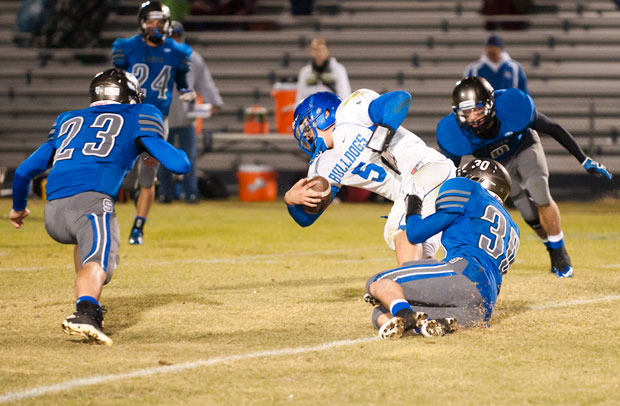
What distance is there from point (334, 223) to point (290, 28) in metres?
7.06

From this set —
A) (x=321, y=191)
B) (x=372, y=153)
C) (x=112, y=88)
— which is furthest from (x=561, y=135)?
(x=112, y=88)

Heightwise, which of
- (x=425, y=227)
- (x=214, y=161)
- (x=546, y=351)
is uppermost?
(x=425, y=227)

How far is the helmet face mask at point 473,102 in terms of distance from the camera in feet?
19.7

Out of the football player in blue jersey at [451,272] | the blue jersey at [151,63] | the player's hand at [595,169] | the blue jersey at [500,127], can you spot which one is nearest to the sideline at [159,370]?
the football player in blue jersey at [451,272]

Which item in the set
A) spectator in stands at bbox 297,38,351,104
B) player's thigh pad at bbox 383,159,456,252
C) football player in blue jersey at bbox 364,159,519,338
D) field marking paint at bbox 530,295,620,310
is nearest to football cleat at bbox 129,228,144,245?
player's thigh pad at bbox 383,159,456,252

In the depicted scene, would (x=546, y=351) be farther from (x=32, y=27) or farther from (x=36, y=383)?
(x=32, y=27)

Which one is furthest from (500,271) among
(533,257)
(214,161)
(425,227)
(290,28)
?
(290,28)

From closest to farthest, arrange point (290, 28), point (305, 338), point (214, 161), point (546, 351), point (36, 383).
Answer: point (36, 383) < point (546, 351) < point (305, 338) < point (214, 161) < point (290, 28)

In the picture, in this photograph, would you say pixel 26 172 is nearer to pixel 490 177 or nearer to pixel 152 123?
pixel 152 123

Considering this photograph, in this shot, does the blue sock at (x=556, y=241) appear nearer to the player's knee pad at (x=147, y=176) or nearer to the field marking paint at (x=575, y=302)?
the field marking paint at (x=575, y=302)

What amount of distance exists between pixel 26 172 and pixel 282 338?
1.64 meters

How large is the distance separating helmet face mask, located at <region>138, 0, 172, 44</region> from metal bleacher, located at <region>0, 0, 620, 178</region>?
6.14m

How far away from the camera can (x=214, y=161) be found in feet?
50.5

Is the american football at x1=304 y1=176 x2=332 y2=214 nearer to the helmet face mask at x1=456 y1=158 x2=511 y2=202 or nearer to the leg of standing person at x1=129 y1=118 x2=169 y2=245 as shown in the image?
the helmet face mask at x1=456 y1=158 x2=511 y2=202
